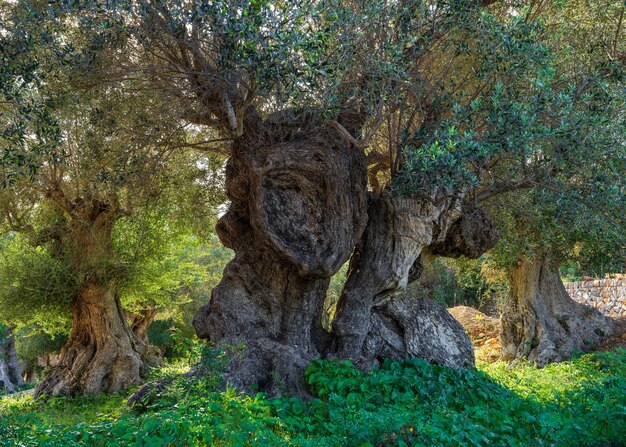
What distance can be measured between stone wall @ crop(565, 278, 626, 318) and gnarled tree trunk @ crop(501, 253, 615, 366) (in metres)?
3.17

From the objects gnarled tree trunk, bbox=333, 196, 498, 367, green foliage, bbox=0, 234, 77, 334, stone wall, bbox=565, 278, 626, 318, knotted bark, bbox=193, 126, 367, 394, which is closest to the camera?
knotted bark, bbox=193, 126, 367, 394

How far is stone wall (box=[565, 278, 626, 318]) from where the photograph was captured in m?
19.9

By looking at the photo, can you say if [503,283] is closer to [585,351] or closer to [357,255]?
[585,351]

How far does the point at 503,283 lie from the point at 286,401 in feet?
43.3

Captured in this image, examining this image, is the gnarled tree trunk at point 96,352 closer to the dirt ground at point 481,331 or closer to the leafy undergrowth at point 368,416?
the leafy undergrowth at point 368,416

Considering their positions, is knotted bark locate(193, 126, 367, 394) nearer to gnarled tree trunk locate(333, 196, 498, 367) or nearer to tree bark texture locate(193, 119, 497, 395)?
tree bark texture locate(193, 119, 497, 395)

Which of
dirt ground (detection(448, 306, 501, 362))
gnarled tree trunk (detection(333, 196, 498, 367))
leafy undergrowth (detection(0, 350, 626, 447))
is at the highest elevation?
gnarled tree trunk (detection(333, 196, 498, 367))

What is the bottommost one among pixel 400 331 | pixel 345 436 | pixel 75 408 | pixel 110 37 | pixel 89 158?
pixel 75 408

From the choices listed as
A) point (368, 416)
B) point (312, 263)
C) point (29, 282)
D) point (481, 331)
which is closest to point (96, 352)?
point (29, 282)

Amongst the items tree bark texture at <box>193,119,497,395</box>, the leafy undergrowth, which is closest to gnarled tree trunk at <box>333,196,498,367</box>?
tree bark texture at <box>193,119,497,395</box>

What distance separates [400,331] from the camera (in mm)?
9492

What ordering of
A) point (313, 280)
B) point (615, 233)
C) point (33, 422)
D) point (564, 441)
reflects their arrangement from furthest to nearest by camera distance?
point (615, 233) → point (313, 280) → point (564, 441) → point (33, 422)

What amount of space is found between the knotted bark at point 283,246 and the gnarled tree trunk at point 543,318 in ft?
29.1

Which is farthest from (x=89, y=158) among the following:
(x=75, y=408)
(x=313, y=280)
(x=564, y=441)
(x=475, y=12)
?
(x=564, y=441)
